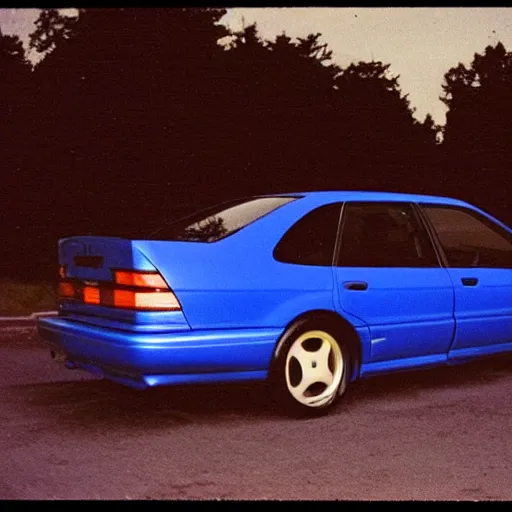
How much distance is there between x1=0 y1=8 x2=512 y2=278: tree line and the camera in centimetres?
1412

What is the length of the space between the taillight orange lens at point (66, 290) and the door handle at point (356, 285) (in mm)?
1877

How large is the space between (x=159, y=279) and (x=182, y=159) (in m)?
9.50

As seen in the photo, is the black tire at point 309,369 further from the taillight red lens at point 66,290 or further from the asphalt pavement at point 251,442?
the taillight red lens at point 66,290

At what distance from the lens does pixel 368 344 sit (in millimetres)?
6027

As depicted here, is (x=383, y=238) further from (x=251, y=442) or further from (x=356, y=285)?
(x=251, y=442)

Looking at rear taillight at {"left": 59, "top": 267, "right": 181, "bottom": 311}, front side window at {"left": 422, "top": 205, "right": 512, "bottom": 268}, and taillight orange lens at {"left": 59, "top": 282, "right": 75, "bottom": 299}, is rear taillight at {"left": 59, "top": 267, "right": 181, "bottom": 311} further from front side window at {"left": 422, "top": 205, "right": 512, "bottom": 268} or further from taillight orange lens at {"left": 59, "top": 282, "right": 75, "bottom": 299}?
front side window at {"left": 422, "top": 205, "right": 512, "bottom": 268}

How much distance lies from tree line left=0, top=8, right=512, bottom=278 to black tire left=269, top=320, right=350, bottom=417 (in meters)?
7.95

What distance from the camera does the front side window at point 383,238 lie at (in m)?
6.14

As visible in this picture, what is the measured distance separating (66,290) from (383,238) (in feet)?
7.44

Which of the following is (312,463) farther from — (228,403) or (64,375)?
(64,375)

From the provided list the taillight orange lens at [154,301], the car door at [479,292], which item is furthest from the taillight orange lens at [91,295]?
the car door at [479,292]

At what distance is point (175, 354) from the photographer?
5.32 metres

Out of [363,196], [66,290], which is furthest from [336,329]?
[66,290]

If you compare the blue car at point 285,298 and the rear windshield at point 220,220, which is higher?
the rear windshield at point 220,220
